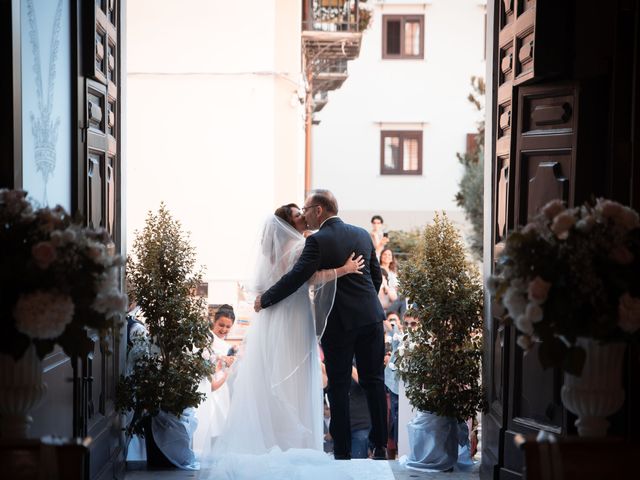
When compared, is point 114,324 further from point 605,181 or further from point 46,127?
point 605,181

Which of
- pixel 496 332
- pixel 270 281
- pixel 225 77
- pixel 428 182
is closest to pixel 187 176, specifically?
pixel 225 77

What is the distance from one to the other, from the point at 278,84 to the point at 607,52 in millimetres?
10504

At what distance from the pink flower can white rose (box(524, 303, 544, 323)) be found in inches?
64.2

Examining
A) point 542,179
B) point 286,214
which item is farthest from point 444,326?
point 542,179

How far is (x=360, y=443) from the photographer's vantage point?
24.7 ft

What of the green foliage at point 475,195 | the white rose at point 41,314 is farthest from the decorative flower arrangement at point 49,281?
the green foliage at point 475,195

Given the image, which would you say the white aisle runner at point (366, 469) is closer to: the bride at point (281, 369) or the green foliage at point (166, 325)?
the bride at point (281, 369)

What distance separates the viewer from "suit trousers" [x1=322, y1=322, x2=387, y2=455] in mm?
6703

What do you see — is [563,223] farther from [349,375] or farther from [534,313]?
[349,375]

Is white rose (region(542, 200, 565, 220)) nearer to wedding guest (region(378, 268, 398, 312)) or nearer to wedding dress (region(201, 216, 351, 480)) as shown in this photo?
wedding dress (region(201, 216, 351, 480))

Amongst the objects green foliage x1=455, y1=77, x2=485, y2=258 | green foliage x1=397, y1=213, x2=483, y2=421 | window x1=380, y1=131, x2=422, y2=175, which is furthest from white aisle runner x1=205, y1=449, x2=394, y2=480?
window x1=380, y1=131, x2=422, y2=175

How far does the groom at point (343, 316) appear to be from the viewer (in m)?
6.65

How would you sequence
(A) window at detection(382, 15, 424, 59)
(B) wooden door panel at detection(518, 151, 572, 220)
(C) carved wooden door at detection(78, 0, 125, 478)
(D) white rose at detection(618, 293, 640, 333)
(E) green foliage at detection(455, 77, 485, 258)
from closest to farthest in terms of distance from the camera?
(D) white rose at detection(618, 293, 640, 333) → (B) wooden door panel at detection(518, 151, 572, 220) → (C) carved wooden door at detection(78, 0, 125, 478) → (E) green foliage at detection(455, 77, 485, 258) → (A) window at detection(382, 15, 424, 59)

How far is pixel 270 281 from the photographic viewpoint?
6.77 m
